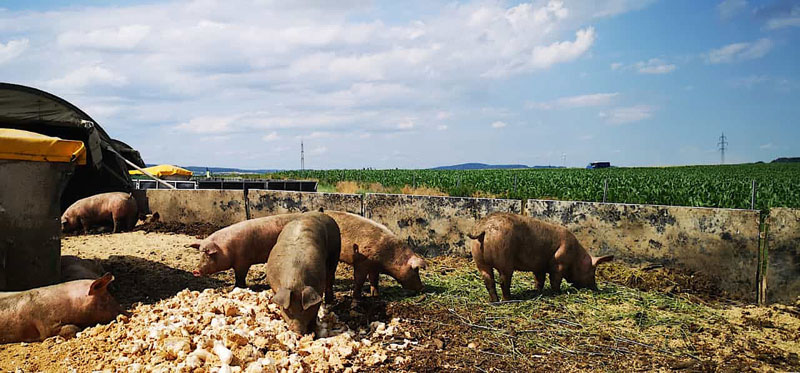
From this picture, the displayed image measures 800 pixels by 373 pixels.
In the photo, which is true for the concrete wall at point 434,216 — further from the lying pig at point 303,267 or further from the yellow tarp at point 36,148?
the yellow tarp at point 36,148

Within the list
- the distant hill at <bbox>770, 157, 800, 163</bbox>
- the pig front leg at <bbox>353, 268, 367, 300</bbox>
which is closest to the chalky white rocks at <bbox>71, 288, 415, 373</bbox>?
the pig front leg at <bbox>353, 268, 367, 300</bbox>

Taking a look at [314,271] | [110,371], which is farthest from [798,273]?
[110,371]

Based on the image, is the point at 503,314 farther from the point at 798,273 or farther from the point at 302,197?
the point at 302,197

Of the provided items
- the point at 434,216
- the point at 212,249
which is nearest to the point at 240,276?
the point at 212,249

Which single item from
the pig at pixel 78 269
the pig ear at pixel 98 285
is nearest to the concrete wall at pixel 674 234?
the pig ear at pixel 98 285

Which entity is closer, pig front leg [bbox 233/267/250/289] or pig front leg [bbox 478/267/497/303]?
pig front leg [bbox 478/267/497/303]

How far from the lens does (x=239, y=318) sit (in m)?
5.29

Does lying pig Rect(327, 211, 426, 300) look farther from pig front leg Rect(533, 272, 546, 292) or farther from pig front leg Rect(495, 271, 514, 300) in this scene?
pig front leg Rect(533, 272, 546, 292)

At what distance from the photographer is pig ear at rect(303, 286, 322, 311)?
5148mm

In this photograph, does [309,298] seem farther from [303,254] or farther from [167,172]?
[167,172]

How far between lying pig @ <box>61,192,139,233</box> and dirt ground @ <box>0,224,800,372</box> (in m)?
4.19

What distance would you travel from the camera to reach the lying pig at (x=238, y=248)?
7.28 meters

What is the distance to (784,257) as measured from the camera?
6949 mm

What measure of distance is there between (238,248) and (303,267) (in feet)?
7.06
